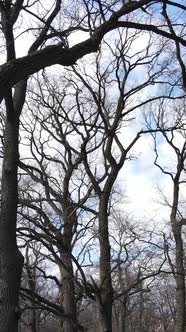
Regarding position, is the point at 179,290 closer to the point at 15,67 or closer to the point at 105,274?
the point at 105,274

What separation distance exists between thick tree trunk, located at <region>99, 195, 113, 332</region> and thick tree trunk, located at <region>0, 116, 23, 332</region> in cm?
296

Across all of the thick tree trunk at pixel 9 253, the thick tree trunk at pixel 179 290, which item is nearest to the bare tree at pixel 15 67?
the thick tree trunk at pixel 9 253

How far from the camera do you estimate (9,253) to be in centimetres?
684

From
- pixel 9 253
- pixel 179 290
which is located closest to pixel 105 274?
pixel 9 253

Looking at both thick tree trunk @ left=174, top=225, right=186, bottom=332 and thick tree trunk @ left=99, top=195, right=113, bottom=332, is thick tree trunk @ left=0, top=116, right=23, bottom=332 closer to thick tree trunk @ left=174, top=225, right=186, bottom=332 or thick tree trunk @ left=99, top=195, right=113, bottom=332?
thick tree trunk @ left=99, top=195, right=113, bottom=332

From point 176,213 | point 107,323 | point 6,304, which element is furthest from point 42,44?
point 176,213

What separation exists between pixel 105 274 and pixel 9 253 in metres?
3.35

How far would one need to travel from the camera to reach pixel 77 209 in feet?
40.4

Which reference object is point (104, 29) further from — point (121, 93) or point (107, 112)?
point (107, 112)

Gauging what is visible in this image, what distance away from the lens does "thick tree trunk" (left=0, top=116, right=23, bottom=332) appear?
6554mm

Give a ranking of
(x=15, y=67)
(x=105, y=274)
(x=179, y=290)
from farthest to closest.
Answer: (x=179, y=290) → (x=105, y=274) → (x=15, y=67)

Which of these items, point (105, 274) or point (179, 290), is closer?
point (105, 274)

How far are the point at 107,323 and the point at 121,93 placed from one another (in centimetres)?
579

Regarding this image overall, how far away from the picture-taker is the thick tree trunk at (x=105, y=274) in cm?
943
